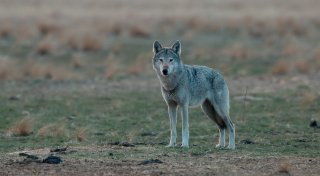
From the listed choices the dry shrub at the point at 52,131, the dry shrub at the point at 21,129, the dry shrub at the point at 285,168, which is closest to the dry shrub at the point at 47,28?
the dry shrub at the point at 52,131

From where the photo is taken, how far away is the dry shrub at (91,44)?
2886cm

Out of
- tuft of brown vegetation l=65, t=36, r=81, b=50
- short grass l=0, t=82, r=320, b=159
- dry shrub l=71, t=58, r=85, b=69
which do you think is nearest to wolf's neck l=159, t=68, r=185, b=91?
short grass l=0, t=82, r=320, b=159

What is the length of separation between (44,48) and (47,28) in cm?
523

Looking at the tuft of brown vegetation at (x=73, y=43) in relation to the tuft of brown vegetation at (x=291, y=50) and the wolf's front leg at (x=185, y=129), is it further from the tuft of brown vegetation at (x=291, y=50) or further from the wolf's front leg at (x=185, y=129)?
the wolf's front leg at (x=185, y=129)

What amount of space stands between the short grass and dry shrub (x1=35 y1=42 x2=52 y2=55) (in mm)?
7488

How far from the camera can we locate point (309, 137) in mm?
14453

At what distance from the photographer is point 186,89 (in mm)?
13062

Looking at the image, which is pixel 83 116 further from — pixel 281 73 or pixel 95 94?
pixel 281 73

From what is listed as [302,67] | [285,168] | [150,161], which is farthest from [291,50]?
[285,168]

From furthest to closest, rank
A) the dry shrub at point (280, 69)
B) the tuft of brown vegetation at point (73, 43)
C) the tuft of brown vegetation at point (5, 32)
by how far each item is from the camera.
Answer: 1. the tuft of brown vegetation at point (5, 32)
2. the tuft of brown vegetation at point (73, 43)
3. the dry shrub at point (280, 69)

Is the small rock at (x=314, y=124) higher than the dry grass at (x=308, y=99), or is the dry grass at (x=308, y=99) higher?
the dry grass at (x=308, y=99)

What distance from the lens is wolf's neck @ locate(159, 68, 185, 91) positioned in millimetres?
13008

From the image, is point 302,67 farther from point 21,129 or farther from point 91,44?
point 21,129

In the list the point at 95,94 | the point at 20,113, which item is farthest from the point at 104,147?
the point at 95,94
